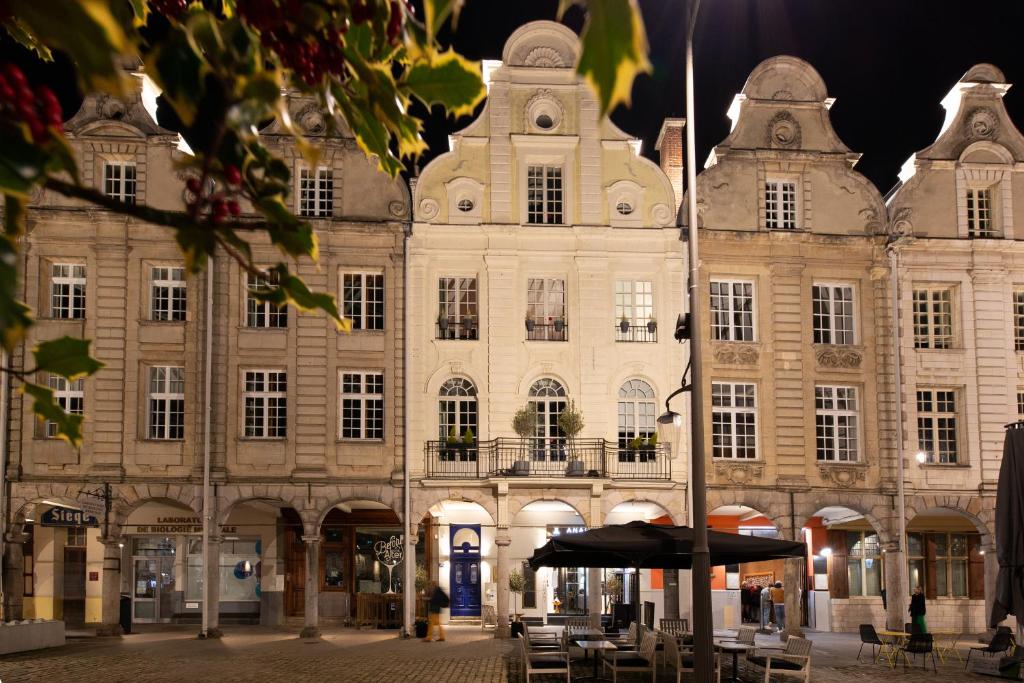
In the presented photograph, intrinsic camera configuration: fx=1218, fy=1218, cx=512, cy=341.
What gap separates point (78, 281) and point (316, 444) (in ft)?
24.8

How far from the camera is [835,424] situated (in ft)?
108

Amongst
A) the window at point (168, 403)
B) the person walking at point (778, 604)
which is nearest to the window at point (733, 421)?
the person walking at point (778, 604)

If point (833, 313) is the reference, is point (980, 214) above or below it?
above

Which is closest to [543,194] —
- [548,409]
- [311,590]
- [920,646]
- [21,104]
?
[548,409]

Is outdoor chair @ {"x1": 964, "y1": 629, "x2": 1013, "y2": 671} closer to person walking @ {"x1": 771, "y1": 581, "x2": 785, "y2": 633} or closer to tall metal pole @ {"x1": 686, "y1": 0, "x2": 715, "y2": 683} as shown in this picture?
person walking @ {"x1": 771, "y1": 581, "x2": 785, "y2": 633}

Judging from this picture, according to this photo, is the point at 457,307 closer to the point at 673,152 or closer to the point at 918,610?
the point at 673,152

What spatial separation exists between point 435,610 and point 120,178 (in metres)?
13.8

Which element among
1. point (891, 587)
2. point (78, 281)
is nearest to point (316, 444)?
point (78, 281)

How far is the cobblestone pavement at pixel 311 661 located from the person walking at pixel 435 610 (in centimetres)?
40

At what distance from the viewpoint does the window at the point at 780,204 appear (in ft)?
109

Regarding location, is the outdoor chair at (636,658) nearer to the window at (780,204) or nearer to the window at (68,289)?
the window at (780,204)

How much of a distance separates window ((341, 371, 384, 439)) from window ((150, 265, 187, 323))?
4.67 metres

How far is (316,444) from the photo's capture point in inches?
1243

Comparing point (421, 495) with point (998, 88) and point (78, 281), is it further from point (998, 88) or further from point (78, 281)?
point (998, 88)
